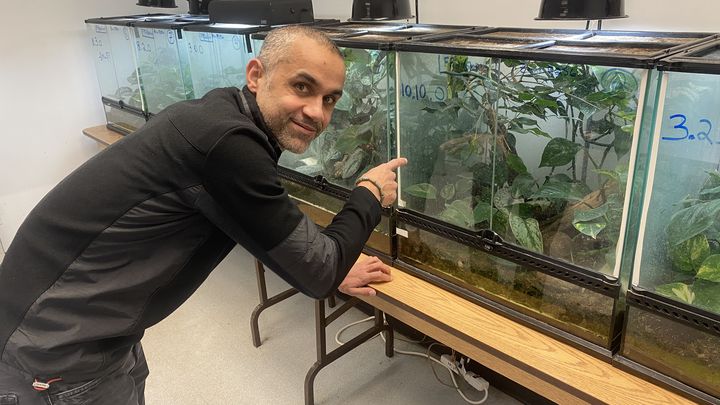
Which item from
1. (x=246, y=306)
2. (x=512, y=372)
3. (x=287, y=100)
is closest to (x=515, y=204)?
(x=512, y=372)

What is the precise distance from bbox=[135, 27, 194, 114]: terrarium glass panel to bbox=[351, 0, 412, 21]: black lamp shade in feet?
3.53

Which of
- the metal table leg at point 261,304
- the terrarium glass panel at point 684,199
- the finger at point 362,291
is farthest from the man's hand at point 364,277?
the metal table leg at point 261,304

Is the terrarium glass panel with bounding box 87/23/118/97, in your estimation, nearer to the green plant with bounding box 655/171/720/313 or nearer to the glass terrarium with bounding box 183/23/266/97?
the glass terrarium with bounding box 183/23/266/97

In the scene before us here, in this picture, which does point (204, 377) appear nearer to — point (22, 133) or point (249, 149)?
point (249, 149)

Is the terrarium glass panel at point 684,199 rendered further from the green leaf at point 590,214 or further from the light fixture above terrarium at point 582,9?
the light fixture above terrarium at point 582,9

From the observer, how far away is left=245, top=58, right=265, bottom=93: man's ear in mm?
1077

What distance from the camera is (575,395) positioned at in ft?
3.56

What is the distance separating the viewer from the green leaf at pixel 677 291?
1.02 metres

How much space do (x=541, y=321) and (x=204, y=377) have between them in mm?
1463

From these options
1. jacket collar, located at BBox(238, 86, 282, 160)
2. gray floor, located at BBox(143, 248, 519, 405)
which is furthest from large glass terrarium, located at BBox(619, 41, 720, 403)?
gray floor, located at BBox(143, 248, 519, 405)

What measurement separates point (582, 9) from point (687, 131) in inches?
17.8

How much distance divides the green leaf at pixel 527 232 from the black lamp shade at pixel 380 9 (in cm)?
80

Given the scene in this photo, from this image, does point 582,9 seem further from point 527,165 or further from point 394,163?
point 394,163

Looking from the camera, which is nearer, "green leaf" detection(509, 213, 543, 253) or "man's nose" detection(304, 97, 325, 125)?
"man's nose" detection(304, 97, 325, 125)
